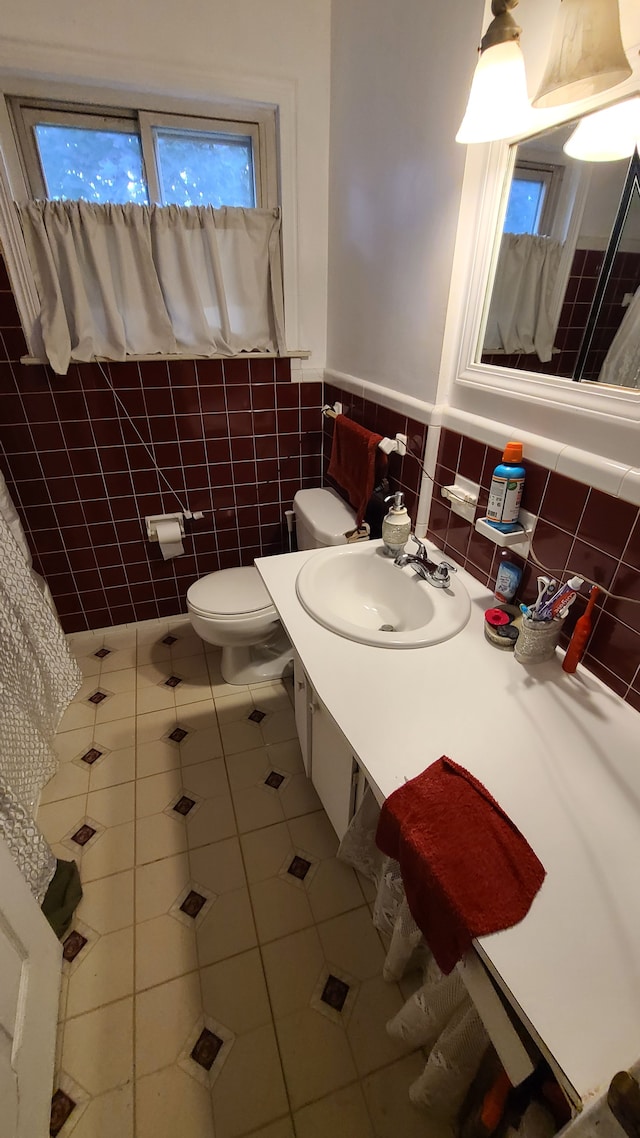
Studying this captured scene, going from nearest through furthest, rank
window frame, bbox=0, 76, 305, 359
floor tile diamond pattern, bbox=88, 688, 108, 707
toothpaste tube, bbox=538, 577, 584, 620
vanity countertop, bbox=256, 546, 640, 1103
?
1. vanity countertop, bbox=256, 546, 640, 1103
2. toothpaste tube, bbox=538, 577, 584, 620
3. window frame, bbox=0, 76, 305, 359
4. floor tile diamond pattern, bbox=88, 688, 108, 707

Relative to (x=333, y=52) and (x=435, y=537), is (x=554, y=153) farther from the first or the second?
(x=333, y=52)

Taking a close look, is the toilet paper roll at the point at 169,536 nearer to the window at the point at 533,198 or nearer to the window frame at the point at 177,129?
the window frame at the point at 177,129

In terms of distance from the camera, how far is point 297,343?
2035 mm

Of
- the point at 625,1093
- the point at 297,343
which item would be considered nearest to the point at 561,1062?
the point at 625,1093

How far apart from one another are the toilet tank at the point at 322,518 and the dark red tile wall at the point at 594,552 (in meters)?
0.63

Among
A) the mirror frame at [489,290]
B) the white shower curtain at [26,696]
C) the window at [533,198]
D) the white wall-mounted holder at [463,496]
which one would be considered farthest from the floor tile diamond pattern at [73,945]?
the window at [533,198]

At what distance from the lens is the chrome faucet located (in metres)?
1.19

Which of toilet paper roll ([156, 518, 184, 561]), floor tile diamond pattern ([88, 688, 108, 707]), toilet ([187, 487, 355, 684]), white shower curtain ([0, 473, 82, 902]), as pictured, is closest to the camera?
white shower curtain ([0, 473, 82, 902])

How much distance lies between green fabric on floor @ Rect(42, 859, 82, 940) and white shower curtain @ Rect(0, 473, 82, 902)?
0.28 feet

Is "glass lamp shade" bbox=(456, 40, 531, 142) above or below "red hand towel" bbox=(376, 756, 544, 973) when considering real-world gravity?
above

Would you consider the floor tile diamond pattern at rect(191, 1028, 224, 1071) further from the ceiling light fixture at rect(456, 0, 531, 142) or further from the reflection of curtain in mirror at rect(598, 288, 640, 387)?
the ceiling light fixture at rect(456, 0, 531, 142)

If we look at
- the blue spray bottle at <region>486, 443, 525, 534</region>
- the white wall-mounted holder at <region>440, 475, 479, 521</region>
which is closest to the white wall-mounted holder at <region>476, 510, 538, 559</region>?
the blue spray bottle at <region>486, 443, 525, 534</region>

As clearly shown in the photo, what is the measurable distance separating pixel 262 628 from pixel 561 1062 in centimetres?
145

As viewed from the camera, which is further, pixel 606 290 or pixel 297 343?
pixel 297 343
